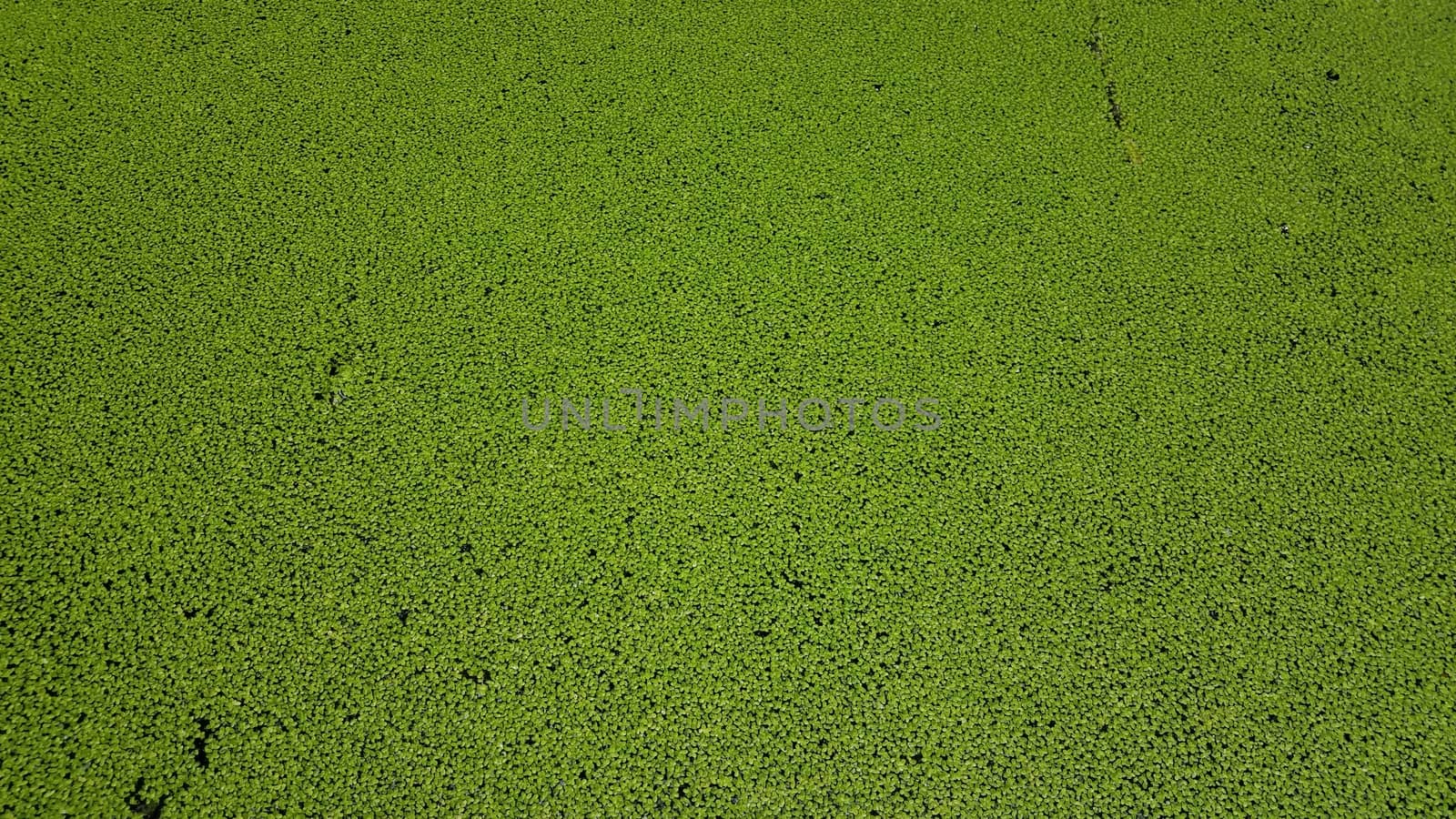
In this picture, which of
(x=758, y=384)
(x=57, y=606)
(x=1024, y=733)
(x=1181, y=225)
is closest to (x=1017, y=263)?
(x=1181, y=225)

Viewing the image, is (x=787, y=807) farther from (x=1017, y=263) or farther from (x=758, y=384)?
(x=1017, y=263)

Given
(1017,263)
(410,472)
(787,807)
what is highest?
(1017,263)

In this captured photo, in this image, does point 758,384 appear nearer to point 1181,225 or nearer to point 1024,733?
point 1024,733

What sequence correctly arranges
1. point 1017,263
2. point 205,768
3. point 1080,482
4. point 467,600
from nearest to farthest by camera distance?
point 205,768 → point 467,600 → point 1080,482 → point 1017,263

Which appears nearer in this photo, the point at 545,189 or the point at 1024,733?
the point at 1024,733

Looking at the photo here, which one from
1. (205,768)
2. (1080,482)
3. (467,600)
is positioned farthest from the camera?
(1080,482)

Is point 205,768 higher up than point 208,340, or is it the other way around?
point 208,340
